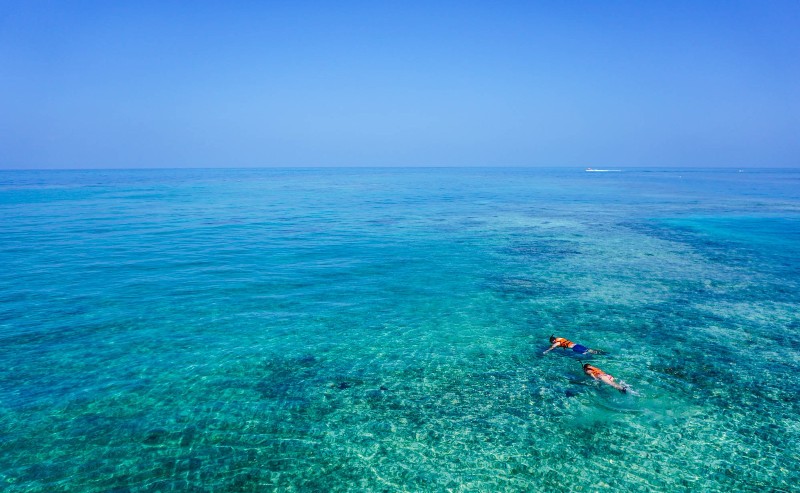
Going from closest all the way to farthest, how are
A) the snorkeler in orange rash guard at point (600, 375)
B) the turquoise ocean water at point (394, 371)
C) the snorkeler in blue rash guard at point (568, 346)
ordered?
the turquoise ocean water at point (394, 371)
the snorkeler in orange rash guard at point (600, 375)
the snorkeler in blue rash guard at point (568, 346)

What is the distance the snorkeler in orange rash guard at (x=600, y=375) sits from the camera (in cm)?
994

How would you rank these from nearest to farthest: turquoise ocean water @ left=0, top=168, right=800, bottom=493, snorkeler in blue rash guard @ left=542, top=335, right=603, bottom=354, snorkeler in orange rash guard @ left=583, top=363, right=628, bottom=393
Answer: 1. turquoise ocean water @ left=0, top=168, right=800, bottom=493
2. snorkeler in orange rash guard @ left=583, top=363, right=628, bottom=393
3. snorkeler in blue rash guard @ left=542, top=335, right=603, bottom=354

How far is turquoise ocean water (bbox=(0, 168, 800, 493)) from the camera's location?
24.3ft

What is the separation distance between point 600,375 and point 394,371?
16.8 ft

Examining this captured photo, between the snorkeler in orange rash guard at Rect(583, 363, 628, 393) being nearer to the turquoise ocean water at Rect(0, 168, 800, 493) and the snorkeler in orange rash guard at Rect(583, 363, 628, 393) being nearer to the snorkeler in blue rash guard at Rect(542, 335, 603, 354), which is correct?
the turquoise ocean water at Rect(0, 168, 800, 493)

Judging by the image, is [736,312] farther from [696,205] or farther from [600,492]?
[696,205]

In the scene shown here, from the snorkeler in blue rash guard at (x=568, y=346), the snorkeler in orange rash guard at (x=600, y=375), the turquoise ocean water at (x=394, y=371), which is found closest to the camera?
the turquoise ocean water at (x=394, y=371)

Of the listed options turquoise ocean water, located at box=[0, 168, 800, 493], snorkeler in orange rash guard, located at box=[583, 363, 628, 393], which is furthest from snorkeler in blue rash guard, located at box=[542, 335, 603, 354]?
snorkeler in orange rash guard, located at box=[583, 363, 628, 393]

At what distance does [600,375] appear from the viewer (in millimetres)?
10195

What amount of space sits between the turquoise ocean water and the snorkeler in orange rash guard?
0.84 ft

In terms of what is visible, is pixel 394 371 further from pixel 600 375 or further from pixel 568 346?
pixel 600 375

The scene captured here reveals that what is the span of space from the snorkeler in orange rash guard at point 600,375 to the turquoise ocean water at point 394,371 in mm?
256

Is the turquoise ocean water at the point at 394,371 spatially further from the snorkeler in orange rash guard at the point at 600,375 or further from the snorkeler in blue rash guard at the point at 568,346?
the snorkeler in blue rash guard at the point at 568,346

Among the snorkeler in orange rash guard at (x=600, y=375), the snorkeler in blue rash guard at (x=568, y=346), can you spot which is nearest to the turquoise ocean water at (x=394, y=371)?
the snorkeler in orange rash guard at (x=600, y=375)
